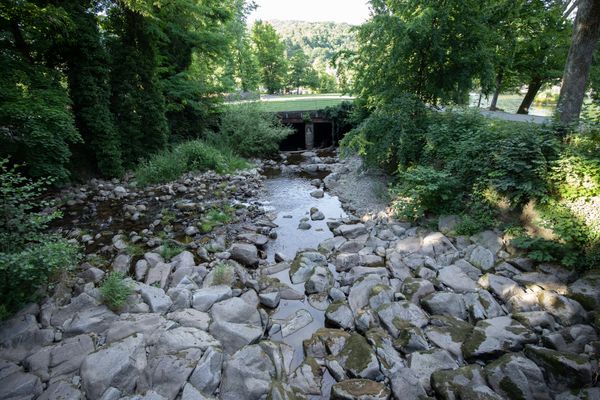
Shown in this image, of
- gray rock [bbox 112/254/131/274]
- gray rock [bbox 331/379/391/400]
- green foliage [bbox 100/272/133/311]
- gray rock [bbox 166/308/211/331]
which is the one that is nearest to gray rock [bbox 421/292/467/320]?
gray rock [bbox 331/379/391/400]

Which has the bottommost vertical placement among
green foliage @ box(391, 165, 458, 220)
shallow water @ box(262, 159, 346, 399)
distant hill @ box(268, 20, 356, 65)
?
shallow water @ box(262, 159, 346, 399)

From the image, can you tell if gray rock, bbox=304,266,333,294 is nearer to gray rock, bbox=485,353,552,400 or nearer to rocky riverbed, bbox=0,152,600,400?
rocky riverbed, bbox=0,152,600,400

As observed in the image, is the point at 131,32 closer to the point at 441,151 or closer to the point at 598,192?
the point at 441,151

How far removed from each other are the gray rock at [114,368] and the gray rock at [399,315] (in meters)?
3.54

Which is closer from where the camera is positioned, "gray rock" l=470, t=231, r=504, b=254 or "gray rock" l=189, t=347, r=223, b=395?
"gray rock" l=189, t=347, r=223, b=395

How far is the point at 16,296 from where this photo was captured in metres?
4.43

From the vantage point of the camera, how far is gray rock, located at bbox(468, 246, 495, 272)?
5859 mm

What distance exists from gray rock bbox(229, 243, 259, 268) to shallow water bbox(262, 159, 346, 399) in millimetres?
457

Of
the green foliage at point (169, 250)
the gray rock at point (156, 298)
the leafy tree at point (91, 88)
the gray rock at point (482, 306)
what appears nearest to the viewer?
the gray rock at point (482, 306)

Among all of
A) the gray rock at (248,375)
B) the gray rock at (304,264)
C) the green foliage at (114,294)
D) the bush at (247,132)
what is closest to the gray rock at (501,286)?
the gray rock at (304,264)

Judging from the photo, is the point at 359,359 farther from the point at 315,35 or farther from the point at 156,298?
the point at 315,35

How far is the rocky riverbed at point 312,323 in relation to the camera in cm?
381

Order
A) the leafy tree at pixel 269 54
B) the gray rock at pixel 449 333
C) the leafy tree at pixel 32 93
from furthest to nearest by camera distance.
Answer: the leafy tree at pixel 269 54
the leafy tree at pixel 32 93
the gray rock at pixel 449 333

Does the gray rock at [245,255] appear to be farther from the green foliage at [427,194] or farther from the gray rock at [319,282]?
the green foliage at [427,194]
